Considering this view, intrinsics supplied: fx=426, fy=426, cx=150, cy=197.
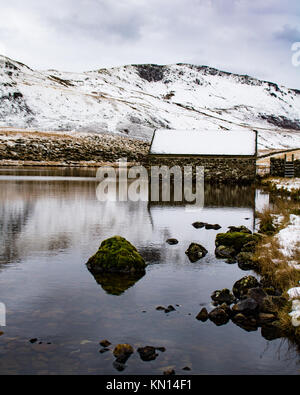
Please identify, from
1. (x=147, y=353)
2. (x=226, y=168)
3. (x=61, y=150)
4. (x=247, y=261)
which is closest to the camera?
(x=147, y=353)

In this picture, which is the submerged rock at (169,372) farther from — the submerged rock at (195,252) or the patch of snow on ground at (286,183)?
the patch of snow on ground at (286,183)

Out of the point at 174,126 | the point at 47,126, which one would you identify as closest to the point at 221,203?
the point at 47,126

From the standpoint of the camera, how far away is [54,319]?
381 inches

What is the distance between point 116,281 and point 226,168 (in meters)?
46.6

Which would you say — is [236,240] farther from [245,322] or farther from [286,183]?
[286,183]

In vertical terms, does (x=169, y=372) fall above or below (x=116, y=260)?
below

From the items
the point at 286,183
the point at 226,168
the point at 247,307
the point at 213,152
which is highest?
the point at 213,152

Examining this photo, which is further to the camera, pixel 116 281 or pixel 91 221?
pixel 91 221

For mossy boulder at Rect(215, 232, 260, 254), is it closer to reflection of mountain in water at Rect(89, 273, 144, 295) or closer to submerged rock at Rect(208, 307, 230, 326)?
reflection of mountain in water at Rect(89, 273, 144, 295)

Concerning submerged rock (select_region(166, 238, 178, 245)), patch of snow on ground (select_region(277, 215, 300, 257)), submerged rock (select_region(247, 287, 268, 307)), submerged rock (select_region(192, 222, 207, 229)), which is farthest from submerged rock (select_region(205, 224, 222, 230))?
submerged rock (select_region(247, 287, 268, 307))

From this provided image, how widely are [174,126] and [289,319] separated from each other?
15498 cm

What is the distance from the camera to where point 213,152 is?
192 feet

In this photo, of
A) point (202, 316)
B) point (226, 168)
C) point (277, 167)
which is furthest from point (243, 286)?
point (226, 168)
